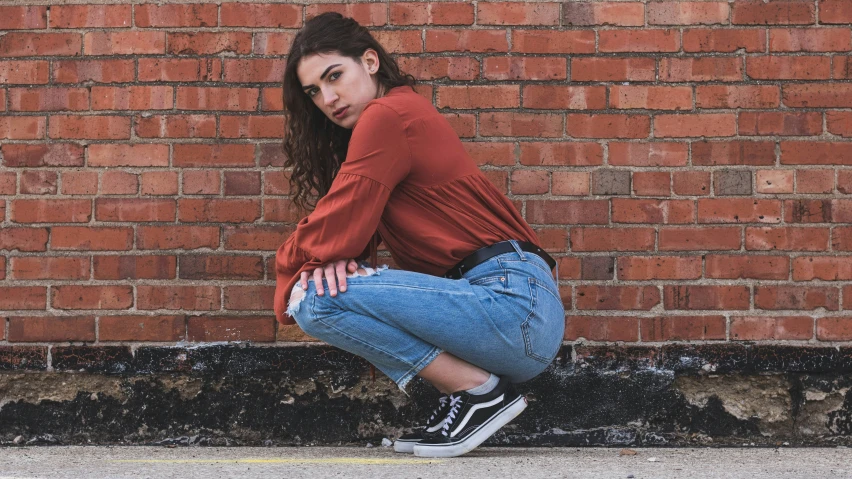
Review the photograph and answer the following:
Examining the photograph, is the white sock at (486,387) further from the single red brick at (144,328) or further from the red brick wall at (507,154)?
the single red brick at (144,328)

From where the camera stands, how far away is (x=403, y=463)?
277cm

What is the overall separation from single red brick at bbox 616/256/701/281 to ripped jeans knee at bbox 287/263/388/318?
39.6 inches

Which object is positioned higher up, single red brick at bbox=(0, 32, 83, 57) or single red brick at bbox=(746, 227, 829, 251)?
single red brick at bbox=(0, 32, 83, 57)

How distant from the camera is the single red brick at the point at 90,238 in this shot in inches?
133

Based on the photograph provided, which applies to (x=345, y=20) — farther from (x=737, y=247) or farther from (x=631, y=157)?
(x=737, y=247)

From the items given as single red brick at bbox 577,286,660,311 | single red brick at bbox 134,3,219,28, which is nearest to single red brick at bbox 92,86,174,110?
single red brick at bbox 134,3,219,28

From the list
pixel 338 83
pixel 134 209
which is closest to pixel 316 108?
pixel 338 83

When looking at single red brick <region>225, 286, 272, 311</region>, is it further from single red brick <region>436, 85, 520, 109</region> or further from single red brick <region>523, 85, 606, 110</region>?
single red brick <region>523, 85, 606, 110</region>

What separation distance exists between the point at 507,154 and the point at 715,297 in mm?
903

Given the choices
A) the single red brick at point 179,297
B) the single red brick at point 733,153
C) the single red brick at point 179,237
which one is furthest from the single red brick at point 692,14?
the single red brick at point 179,297

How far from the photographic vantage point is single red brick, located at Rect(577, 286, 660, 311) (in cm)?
332

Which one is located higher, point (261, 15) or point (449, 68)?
point (261, 15)

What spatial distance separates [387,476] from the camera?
2.56 m

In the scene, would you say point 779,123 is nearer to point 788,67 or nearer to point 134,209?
point 788,67
